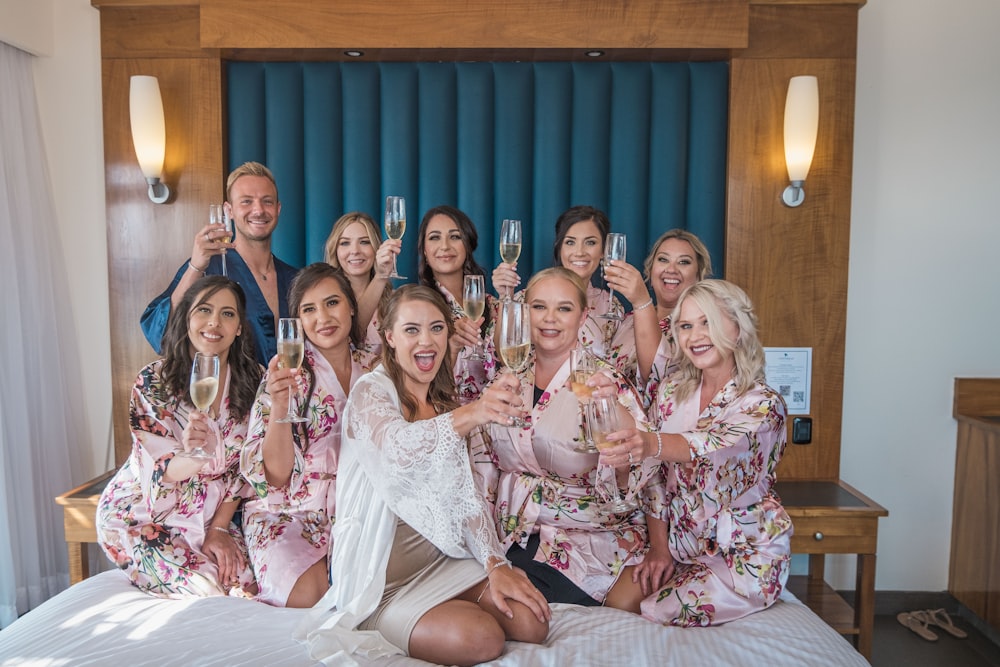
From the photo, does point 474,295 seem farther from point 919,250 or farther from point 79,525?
point 919,250

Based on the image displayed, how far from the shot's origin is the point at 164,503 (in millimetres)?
2404

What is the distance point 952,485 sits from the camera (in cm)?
341

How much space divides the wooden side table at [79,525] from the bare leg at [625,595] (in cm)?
179

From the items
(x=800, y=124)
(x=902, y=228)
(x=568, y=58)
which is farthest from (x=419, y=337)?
(x=902, y=228)

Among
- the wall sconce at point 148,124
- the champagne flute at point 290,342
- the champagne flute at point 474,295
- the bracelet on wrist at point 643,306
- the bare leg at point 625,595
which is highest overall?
the wall sconce at point 148,124

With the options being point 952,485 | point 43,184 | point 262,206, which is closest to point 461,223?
point 262,206

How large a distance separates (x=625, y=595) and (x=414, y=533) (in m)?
0.65

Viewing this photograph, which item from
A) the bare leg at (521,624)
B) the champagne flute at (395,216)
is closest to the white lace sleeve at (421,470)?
the bare leg at (521,624)

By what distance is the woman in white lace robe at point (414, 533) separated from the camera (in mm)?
1988

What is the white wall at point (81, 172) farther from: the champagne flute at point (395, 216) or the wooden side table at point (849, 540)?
the wooden side table at point (849, 540)

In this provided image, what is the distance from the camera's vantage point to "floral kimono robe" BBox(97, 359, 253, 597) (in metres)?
2.35

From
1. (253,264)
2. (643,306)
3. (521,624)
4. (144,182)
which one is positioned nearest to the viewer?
(521,624)

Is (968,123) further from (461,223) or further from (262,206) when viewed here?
(262,206)

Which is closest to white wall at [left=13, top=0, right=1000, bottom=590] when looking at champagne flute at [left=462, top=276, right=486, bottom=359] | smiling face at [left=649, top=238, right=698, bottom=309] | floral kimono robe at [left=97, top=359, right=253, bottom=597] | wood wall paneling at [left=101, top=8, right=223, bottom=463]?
wood wall paneling at [left=101, top=8, right=223, bottom=463]
